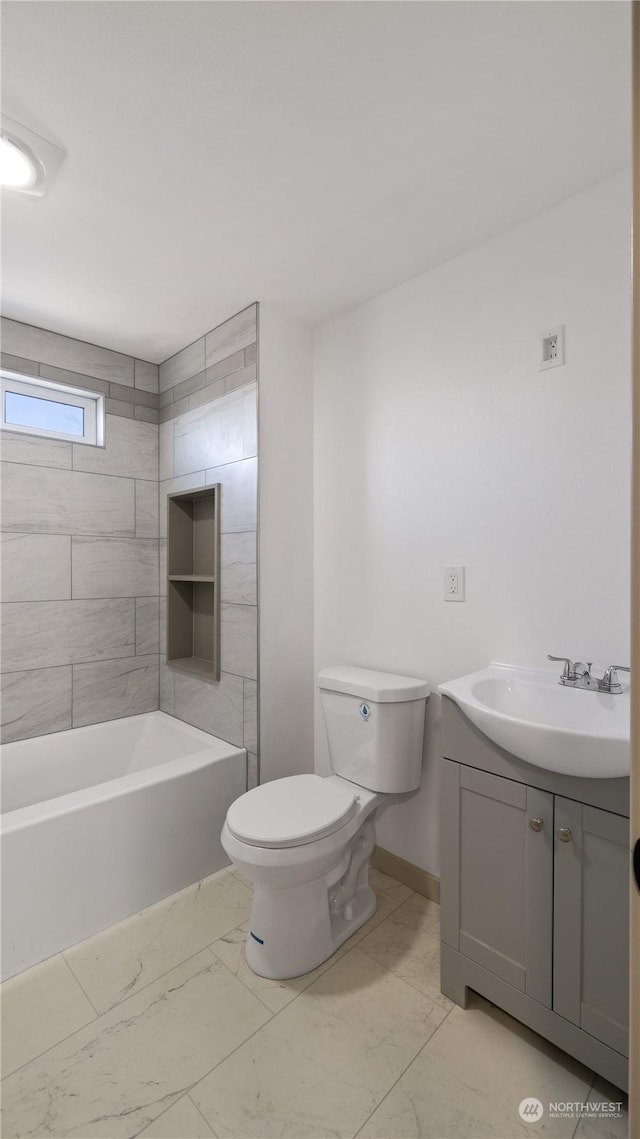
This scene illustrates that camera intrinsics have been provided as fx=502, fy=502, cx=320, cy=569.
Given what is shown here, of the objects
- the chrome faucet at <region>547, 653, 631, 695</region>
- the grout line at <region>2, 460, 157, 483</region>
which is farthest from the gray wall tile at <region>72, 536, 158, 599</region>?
the chrome faucet at <region>547, 653, 631, 695</region>

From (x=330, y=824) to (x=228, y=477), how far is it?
1.57 metres

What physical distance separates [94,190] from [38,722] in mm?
2208

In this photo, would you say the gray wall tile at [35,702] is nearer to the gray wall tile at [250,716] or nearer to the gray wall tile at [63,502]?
the gray wall tile at [63,502]

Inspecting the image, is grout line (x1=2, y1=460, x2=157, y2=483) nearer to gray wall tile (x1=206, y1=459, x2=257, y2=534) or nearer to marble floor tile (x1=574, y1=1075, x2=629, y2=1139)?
gray wall tile (x1=206, y1=459, x2=257, y2=534)

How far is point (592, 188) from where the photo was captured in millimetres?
1516

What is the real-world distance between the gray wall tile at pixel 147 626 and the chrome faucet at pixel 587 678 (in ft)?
7.05

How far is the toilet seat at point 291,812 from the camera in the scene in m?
1.51

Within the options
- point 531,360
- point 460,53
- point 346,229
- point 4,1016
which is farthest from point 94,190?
point 4,1016

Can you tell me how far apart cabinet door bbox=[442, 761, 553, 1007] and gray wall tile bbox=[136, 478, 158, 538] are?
212 cm

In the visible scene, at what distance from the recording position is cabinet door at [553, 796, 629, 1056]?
3.68ft

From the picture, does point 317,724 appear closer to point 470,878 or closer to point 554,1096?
point 470,878

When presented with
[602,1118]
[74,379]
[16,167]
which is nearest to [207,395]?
[74,379]

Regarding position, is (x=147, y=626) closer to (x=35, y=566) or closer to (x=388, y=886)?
(x=35, y=566)

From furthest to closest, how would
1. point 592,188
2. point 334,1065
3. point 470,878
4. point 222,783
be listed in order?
1. point 222,783
2. point 592,188
3. point 470,878
4. point 334,1065
